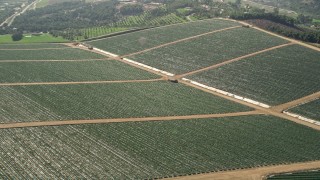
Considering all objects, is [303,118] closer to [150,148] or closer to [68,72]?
[150,148]

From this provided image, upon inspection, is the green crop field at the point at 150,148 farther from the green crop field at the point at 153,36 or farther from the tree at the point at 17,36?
the tree at the point at 17,36

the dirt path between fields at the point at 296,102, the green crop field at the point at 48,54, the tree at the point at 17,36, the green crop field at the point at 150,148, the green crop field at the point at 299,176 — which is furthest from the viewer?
the tree at the point at 17,36

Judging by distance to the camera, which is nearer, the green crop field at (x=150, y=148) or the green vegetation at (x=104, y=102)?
the green crop field at (x=150, y=148)

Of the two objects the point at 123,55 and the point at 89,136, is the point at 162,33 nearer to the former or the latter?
the point at 123,55

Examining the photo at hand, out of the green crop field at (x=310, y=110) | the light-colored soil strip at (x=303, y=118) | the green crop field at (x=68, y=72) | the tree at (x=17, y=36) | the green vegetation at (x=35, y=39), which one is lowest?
the light-colored soil strip at (x=303, y=118)

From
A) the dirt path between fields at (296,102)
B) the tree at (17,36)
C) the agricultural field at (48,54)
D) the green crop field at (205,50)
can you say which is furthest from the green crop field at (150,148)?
the tree at (17,36)

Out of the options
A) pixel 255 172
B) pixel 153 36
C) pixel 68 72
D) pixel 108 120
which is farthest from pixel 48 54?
pixel 255 172

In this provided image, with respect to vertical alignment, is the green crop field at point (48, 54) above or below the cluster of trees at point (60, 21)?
below
